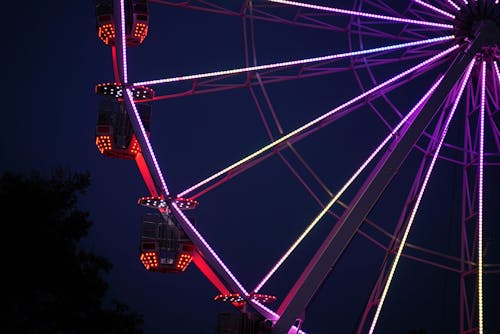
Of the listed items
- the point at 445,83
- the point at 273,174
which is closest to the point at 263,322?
the point at 445,83

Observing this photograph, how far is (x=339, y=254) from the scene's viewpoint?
1469cm

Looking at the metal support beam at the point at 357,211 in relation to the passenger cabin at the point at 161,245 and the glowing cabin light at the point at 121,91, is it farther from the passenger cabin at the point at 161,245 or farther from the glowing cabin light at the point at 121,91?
the glowing cabin light at the point at 121,91

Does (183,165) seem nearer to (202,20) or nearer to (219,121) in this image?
(219,121)

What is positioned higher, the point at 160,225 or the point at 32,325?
the point at 160,225

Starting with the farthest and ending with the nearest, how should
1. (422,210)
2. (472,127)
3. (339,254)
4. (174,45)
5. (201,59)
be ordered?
(201,59) → (422,210) → (174,45) → (472,127) → (339,254)

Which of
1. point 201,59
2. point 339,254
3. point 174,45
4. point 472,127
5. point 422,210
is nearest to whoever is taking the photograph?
point 339,254

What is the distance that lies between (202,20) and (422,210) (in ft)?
28.7

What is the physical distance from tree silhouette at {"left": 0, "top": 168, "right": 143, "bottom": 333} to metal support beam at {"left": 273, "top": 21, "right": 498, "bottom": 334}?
3.50 m

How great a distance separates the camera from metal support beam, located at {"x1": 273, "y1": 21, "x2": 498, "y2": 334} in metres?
14.5

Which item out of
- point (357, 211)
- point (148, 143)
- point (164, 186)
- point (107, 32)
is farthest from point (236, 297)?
point (107, 32)

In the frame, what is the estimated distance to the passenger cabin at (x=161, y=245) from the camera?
15.4 meters

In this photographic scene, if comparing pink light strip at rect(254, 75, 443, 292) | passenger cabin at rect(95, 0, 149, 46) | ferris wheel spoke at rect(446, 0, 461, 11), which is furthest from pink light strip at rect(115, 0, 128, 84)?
ferris wheel spoke at rect(446, 0, 461, 11)

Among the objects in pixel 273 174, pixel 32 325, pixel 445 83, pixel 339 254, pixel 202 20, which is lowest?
pixel 32 325

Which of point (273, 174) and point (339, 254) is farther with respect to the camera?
point (273, 174)
